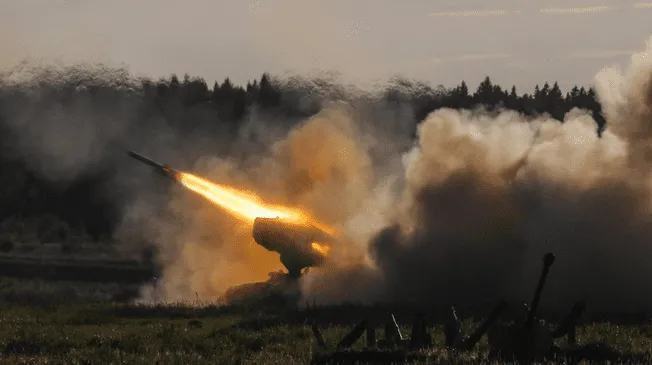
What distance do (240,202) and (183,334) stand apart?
20171mm

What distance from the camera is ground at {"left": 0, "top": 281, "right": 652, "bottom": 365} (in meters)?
30.2

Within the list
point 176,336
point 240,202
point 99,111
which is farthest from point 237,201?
point 99,111

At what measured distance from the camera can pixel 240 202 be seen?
2237 inches

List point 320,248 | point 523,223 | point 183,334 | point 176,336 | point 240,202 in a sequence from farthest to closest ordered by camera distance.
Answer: point 240,202 < point 320,248 < point 523,223 < point 183,334 < point 176,336

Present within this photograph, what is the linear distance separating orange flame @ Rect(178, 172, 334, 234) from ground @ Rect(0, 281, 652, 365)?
27.7 ft

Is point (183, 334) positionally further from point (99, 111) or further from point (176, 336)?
point (99, 111)

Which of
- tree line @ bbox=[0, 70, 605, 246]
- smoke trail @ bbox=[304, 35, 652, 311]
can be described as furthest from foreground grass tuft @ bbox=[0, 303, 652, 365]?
tree line @ bbox=[0, 70, 605, 246]

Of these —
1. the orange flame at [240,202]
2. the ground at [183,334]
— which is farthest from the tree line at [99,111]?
the ground at [183,334]

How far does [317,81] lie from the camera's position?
72.2 meters

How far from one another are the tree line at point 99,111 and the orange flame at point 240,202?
50.8 ft

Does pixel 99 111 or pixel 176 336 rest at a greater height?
pixel 99 111

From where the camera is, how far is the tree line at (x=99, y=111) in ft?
246

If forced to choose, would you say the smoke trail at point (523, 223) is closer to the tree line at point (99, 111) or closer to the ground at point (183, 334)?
the ground at point (183, 334)

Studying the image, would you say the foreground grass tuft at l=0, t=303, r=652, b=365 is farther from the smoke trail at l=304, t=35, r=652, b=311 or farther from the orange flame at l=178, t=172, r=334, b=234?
the orange flame at l=178, t=172, r=334, b=234
